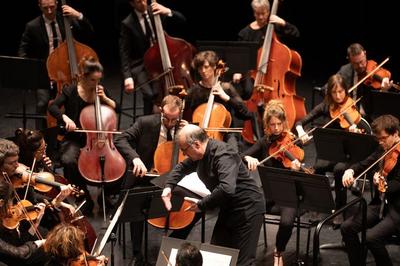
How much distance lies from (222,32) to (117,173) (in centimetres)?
505

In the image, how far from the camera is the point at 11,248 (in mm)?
5547

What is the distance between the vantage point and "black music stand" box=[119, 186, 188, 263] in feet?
19.0

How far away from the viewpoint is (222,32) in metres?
11.8

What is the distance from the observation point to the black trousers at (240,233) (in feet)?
19.1

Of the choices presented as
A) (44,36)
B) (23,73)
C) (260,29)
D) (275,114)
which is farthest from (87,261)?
(260,29)

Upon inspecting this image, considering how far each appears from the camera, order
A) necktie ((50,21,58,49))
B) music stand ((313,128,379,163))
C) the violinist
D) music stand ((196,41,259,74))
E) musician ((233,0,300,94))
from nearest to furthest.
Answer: music stand ((313,128,379,163)) < the violinist < music stand ((196,41,259,74)) < necktie ((50,21,58,49)) < musician ((233,0,300,94))

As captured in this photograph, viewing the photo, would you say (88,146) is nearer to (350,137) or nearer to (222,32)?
(350,137)

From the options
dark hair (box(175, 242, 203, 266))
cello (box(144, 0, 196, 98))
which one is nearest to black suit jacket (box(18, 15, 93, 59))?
cello (box(144, 0, 196, 98))

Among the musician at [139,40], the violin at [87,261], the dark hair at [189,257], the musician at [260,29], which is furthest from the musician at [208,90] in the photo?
the dark hair at [189,257]

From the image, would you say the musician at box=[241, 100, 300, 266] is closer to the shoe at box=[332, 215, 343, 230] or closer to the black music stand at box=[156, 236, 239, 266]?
the shoe at box=[332, 215, 343, 230]

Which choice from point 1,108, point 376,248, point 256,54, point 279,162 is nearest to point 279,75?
point 256,54

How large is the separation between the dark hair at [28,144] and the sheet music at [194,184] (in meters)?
1.30

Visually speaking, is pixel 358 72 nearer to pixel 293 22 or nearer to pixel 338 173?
pixel 338 173

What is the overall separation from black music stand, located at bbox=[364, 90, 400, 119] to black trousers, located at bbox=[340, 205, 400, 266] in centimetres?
128
